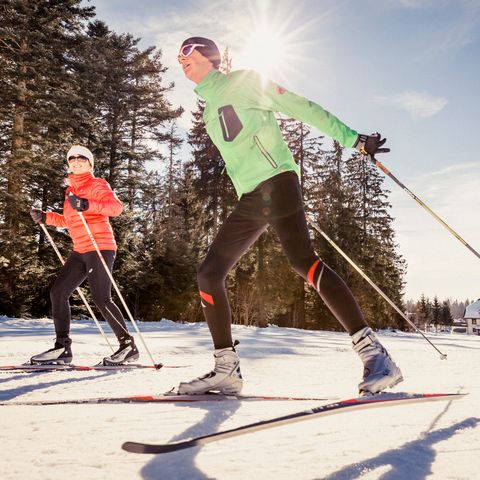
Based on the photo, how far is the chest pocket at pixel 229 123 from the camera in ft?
9.11

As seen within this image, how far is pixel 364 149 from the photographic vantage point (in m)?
2.74

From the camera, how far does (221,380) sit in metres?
2.75

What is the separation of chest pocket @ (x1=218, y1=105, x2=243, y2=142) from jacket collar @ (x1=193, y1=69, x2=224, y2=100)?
0.16 m

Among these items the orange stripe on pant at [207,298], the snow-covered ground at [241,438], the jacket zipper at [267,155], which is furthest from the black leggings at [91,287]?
the jacket zipper at [267,155]

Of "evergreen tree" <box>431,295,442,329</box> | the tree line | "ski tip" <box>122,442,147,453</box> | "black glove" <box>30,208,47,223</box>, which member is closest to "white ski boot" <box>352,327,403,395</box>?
"ski tip" <box>122,442,147,453</box>

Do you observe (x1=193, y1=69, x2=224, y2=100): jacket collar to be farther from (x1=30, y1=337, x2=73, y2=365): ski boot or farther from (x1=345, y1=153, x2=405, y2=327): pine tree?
(x1=345, y1=153, x2=405, y2=327): pine tree

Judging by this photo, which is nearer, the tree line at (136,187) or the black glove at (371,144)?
the black glove at (371,144)

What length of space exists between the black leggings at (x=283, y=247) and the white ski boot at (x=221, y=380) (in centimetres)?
7

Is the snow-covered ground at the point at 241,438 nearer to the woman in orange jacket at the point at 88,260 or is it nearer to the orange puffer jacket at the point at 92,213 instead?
the woman in orange jacket at the point at 88,260

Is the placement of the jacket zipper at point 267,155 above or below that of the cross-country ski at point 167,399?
above

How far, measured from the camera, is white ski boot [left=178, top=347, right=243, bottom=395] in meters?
2.68

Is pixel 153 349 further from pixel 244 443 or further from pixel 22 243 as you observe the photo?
pixel 22 243

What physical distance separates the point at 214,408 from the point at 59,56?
71.7 feet

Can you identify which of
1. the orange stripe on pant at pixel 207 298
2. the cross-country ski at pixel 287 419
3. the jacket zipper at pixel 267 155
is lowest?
the cross-country ski at pixel 287 419
